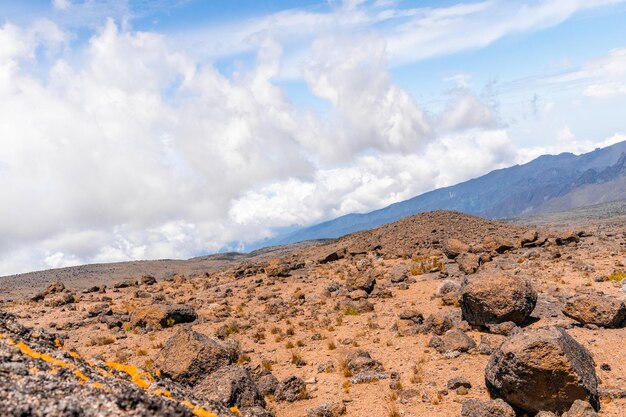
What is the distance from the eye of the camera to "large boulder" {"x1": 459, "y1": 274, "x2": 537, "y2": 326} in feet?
54.9

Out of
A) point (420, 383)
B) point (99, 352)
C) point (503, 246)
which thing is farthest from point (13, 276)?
point (420, 383)

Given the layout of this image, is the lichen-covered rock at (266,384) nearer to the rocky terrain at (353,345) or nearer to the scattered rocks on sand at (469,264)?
the rocky terrain at (353,345)

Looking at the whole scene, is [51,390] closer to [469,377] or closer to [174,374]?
[174,374]

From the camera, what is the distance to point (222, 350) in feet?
44.5

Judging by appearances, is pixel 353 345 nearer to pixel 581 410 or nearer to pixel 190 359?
pixel 190 359

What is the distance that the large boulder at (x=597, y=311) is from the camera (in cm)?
1575

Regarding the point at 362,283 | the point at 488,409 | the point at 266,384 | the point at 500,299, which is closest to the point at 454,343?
the point at 500,299

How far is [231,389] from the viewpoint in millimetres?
10867

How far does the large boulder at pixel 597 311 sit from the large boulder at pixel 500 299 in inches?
60.2

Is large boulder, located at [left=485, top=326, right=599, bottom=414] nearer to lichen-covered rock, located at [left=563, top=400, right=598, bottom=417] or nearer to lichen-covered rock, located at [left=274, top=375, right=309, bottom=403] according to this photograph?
lichen-covered rock, located at [left=563, top=400, right=598, bottom=417]

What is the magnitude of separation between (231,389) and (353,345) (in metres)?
8.20

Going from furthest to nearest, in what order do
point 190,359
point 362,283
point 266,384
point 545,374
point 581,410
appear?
point 362,283
point 266,384
point 190,359
point 545,374
point 581,410

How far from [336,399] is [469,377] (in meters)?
4.22

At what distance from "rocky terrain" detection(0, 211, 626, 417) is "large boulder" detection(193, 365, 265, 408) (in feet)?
Answer: 0.12
